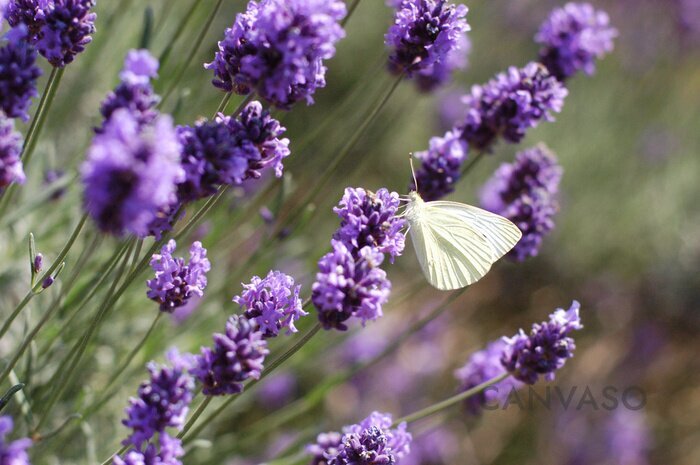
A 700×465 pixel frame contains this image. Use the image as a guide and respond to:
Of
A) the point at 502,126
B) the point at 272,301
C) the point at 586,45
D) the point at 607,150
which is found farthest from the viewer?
the point at 607,150

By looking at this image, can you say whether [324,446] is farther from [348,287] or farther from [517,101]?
[517,101]

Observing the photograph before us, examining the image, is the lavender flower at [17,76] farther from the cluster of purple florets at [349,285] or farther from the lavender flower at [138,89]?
the cluster of purple florets at [349,285]

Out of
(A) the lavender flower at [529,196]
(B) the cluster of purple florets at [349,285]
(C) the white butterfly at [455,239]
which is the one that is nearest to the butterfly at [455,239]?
(C) the white butterfly at [455,239]

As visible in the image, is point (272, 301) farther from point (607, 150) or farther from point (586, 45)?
point (607, 150)

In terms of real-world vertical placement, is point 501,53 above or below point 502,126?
above

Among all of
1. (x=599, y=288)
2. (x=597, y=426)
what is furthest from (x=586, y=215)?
(x=597, y=426)

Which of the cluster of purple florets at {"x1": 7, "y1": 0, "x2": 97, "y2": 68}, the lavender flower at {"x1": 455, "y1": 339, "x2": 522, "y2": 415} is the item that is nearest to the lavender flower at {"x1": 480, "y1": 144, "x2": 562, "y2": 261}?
the lavender flower at {"x1": 455, "y1": 339, "x2": 522, "y2": 415}

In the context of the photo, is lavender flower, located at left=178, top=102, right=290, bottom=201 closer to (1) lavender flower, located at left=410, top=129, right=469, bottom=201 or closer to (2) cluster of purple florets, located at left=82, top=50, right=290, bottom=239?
(2) cluster of purple florets, located at left=82, top=50, right=290, bottom=239
